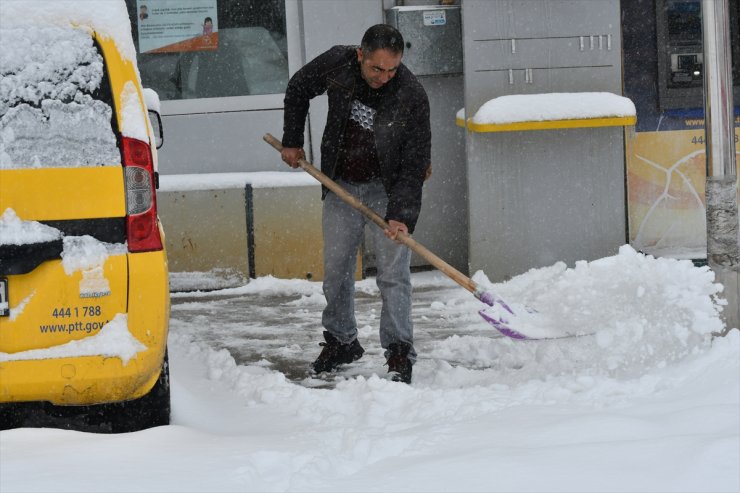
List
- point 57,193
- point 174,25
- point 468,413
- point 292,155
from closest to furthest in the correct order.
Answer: point 57,193 → point 468,413 → point 292,155 → point 174,25

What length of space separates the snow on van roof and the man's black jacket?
145cm

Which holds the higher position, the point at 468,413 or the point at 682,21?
the point at 682,21

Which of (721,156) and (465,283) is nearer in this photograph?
(721,156)

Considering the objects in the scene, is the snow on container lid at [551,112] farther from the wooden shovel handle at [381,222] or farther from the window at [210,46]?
the wooden shovel handle at [381,222]

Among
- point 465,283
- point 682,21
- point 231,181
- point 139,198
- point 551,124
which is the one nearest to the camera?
point 139,198

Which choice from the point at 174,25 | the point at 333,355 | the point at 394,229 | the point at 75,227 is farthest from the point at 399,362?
the point at 174,25

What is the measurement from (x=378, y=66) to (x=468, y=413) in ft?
5.68

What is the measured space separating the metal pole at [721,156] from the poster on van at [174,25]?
16.4 ft

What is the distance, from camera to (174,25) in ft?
29.3

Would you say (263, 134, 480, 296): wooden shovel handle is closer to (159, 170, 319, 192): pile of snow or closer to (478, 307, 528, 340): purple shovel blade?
(478, 307, 528, 340): purple shovel blade

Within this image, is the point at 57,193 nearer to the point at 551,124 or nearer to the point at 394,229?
the point at 394,229

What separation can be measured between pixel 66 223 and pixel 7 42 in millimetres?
695

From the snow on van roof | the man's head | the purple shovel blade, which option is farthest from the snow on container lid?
the snow on van roof

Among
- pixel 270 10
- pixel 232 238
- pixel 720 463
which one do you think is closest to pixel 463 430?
pixel 720 463
